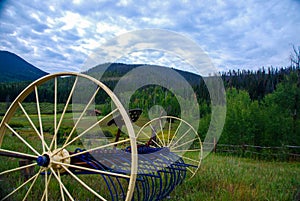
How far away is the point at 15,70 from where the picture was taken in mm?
4926

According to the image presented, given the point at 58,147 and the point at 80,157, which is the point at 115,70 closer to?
the point at 58,147

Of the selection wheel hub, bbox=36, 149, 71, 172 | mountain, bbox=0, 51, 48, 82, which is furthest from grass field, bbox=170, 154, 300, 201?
mountain, bbox=0, 51, 48, 82

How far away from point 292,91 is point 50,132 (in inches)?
340

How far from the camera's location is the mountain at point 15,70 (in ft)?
15.0

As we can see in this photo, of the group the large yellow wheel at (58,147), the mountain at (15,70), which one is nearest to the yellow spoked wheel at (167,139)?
the large yellow wheel at (58,147)

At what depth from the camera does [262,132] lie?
10859 mm

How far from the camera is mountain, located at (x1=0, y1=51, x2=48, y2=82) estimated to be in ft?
15.0

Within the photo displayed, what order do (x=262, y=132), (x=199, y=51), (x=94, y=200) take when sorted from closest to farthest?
1. (x=94, y=200)
2. (x=199, y=51)
3. (x=262, y=132)

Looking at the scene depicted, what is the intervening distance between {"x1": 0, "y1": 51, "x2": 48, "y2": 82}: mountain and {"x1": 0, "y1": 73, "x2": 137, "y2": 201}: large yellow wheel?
2.42 feet

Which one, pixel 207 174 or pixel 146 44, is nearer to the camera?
pixel 146 44

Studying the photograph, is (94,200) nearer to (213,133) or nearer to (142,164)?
(142,164)

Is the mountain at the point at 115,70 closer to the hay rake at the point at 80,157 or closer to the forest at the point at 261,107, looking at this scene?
the hay rake at the point at 80,157

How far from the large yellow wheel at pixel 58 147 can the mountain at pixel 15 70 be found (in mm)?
737

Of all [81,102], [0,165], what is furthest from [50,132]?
[81,102]
